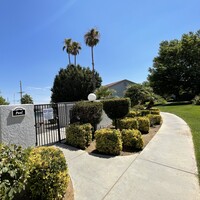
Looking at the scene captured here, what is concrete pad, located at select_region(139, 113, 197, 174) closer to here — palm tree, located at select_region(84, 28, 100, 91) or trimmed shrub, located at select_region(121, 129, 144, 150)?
trimmed shrub, located at select_region(121, 129, 144, 150)

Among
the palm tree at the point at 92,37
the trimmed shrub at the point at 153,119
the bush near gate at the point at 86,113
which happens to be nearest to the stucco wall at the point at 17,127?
the bush near gate at the point at 86,113

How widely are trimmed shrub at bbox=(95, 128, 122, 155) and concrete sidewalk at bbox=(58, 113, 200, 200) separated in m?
0.34

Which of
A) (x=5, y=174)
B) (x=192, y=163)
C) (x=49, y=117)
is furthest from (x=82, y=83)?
(x=5, y=174)

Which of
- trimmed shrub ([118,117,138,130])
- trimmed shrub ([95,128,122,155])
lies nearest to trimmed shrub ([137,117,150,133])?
trimmed shrub ([118,117,138,130])

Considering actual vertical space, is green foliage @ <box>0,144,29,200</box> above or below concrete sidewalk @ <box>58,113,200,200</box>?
above

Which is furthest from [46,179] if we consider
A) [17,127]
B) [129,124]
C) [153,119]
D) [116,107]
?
[153,119]

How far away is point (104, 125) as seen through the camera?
10750mm

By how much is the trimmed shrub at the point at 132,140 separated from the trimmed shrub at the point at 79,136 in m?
1.57

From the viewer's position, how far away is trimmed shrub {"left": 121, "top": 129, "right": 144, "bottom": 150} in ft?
19.7

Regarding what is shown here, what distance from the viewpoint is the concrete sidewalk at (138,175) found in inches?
128

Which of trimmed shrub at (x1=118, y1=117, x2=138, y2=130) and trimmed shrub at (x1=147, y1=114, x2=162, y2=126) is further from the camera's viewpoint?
trimmed shrub at (x1=147, y1=114, x2=162, y2=126)

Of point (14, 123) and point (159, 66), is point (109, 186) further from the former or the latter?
point (159, 66)

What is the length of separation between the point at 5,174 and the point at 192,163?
4991 mm

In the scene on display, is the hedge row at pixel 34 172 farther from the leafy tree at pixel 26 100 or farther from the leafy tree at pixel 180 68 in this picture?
the leafy tree at pixel 26 100
